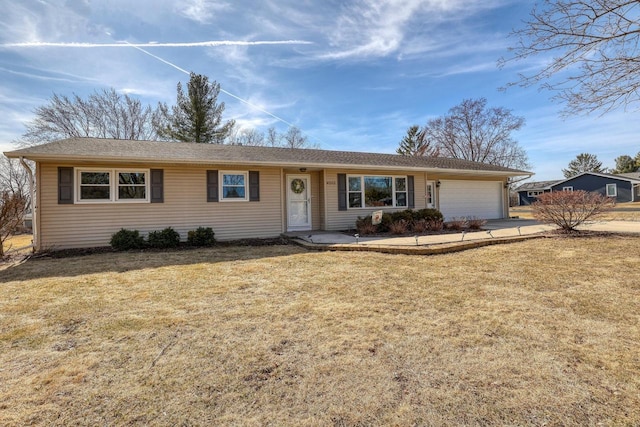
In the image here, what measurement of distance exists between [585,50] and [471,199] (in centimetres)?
1018

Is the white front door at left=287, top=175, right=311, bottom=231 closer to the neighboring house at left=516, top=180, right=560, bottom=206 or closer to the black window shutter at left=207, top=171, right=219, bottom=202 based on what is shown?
the black window shutter at left=207, top=171, right=219, bottom=202

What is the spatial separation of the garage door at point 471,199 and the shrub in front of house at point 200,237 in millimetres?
9959

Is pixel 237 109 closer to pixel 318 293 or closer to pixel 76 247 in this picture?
pixel 76 247

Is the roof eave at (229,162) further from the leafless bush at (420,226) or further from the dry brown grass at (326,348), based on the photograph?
the dry brown grass at (326,348)

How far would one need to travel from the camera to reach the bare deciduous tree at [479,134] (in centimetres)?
2811

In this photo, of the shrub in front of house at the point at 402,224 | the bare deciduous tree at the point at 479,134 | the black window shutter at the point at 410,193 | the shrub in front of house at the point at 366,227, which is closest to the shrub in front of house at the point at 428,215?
the shrub in front of house at the point at 402,224

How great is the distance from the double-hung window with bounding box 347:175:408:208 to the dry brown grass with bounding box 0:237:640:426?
20.8ft

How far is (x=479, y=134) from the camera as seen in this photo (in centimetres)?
2891

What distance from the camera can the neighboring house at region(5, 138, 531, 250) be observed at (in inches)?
307

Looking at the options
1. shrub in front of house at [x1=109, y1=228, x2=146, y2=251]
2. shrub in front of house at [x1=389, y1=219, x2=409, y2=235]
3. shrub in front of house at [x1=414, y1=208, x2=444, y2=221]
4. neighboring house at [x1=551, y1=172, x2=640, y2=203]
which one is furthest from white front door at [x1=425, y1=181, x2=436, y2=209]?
neighboring house at [x1=551, y1=172, x2=640, y2=203]

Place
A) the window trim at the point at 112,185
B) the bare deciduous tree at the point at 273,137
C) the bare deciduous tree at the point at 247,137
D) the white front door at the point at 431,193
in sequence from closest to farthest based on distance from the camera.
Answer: the window trim at the point at 112,185
the white front door at the point at 431,193
the bare deciduous tree at the point at 247,137
the bare deciduous tree at the point at 273,137

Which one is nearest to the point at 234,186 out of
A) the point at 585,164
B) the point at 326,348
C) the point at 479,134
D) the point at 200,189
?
the point at 200,189

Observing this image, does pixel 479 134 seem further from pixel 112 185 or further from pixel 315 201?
pixel 112 185

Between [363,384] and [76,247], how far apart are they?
8999 millimetres
